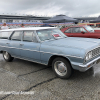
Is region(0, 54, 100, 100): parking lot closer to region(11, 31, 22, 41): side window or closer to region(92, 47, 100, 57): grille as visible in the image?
region(92, 47, 100, 57): grille

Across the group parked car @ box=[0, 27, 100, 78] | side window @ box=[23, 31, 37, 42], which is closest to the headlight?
parked car @ box=[0, 27, 100, 78]

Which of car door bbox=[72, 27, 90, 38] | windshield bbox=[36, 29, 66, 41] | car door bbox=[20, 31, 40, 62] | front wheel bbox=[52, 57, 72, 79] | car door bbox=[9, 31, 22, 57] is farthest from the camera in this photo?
car door bbox=[72, 27, 90, 38]

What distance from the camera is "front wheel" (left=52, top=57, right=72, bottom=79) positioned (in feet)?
10.9

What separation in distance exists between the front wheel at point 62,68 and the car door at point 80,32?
4631mm

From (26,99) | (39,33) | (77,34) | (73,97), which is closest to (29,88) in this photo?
(26,99)

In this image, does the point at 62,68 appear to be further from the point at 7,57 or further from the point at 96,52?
the point at 7,57

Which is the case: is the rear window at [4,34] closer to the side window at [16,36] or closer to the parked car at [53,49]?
the parked car at [53,49]

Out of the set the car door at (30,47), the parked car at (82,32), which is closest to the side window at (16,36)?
the car door at (30,47)

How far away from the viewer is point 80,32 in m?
7.89

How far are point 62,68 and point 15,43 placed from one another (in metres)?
2.27

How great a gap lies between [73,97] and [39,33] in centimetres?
240

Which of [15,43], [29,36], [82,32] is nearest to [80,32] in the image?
[82,32]

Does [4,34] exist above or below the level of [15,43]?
above

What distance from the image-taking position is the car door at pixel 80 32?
25.0 ft
